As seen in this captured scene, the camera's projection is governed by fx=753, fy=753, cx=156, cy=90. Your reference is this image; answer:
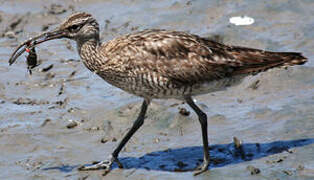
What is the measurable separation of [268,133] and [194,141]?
2.98 ft

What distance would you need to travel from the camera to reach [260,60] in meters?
8.64

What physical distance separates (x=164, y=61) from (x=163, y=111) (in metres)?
1.64

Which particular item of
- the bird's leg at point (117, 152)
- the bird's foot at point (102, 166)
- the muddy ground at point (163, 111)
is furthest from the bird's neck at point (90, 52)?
the muddy ground at point (163, 111)

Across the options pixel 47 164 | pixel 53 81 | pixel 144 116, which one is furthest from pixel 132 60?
pixel 53 81

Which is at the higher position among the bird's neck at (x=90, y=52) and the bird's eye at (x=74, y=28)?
the bird's eye at (x=74, y=28)

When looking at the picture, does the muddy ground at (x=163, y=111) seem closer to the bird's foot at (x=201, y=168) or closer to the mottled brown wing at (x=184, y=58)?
the bird's foot at (x=201, y=168)

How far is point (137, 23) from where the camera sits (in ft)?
41.8

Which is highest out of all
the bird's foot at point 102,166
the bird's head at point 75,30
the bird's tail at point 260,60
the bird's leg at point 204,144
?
the bird's head at point 75,30

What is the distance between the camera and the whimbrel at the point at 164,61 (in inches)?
326

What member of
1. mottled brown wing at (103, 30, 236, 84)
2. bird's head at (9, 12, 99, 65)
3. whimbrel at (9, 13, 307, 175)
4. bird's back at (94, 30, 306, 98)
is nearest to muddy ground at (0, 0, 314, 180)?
whimbrel at (9, 13, 307, 175)

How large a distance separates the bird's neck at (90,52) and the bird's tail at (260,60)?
1573 mm

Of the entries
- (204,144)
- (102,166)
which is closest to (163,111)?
(204,144)

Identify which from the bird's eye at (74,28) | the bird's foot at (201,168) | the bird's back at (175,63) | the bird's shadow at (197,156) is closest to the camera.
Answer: the bird's back at (175,63)

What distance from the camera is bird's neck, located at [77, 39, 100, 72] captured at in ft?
28.1
